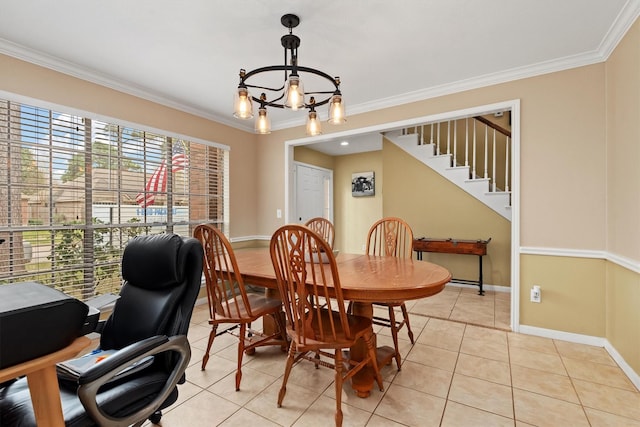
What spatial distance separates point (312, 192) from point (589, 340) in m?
4.29

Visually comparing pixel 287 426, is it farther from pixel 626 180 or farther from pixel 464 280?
pixel 464 280

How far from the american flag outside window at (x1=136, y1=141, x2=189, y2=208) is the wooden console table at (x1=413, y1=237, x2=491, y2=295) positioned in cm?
330

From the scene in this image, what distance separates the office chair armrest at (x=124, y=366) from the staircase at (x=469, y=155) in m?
4.10

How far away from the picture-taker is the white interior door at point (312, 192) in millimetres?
5316

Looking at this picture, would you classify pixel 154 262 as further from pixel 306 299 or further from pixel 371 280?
pixel 371 280

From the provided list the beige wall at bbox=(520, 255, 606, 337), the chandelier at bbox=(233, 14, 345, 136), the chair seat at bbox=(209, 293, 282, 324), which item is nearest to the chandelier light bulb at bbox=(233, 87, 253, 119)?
the chandelier at bbox=(233, 14, 345, 136)

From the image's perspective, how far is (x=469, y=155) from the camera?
4.52 metres

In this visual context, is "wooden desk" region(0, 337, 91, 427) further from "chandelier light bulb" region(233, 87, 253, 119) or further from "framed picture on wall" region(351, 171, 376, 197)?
"framed picture on wall" region(351, 171, 376, 197)

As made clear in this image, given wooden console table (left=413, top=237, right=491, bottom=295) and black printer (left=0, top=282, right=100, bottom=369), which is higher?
black printer (left=0, top=282, right=100, bottom=369)

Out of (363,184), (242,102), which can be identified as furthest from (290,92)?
(363,184)

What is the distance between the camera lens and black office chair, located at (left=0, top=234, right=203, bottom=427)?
978 mm

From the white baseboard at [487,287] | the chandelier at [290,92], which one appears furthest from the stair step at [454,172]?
the chandelier at [290,92]

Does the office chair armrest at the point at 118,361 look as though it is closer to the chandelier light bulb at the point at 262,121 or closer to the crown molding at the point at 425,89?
the chandelier light bulb at the point at 262,121

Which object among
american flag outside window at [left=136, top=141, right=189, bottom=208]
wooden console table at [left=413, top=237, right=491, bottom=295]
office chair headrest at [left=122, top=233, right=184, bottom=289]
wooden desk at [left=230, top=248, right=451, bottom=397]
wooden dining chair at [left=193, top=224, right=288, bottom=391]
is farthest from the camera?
wooden console table at [left=413, top=237, right=491, bottom=295]
